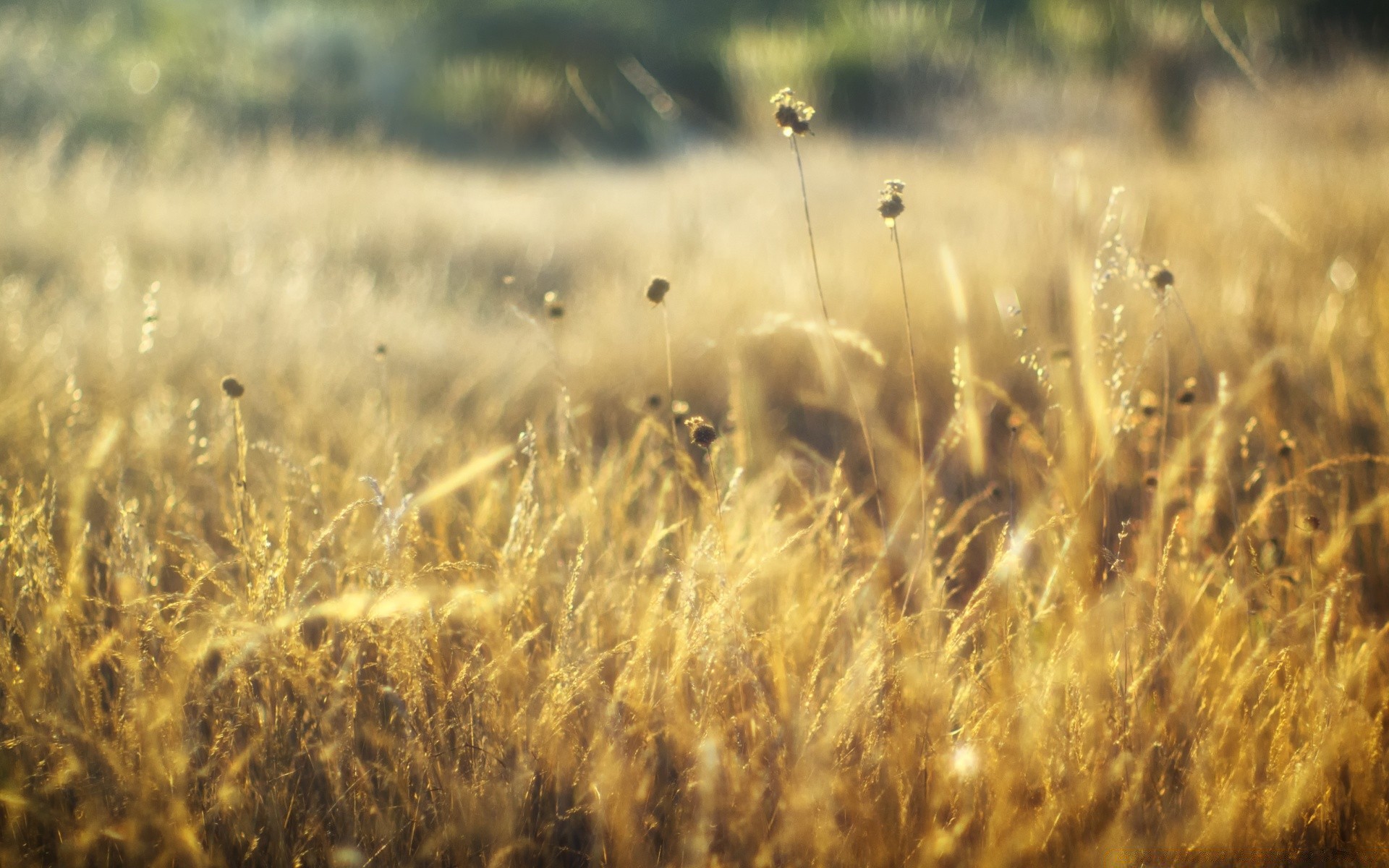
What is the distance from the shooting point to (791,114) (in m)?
1.30

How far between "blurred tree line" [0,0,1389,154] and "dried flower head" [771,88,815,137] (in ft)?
18.9

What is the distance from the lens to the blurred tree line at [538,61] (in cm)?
852

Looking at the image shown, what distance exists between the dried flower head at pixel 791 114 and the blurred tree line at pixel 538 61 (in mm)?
5774

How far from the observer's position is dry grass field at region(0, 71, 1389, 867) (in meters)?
1.14

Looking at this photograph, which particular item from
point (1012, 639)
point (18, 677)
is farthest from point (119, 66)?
point (1012, 639)

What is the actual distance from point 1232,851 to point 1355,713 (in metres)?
0.28

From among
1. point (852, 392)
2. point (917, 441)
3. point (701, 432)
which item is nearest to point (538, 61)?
point (917, 441)

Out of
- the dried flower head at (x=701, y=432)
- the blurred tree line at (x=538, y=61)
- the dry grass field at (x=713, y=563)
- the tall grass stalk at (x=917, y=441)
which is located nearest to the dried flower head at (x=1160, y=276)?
the dry grass field at (x=713, y=563)

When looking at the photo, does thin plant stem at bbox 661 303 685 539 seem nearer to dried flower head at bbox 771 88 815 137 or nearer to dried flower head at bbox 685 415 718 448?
dried flower head at bbox 685 415 718 448

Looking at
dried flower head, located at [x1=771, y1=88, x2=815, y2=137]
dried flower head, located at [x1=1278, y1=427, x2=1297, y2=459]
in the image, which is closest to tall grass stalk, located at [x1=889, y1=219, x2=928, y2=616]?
dried flower head, located at [x1=771, y1=88, x2=815, y2=137]

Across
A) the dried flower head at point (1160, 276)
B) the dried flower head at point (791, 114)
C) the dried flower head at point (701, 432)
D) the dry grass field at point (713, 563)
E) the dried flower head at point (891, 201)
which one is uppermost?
the dried flower head at point (791, 114)

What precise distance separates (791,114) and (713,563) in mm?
677

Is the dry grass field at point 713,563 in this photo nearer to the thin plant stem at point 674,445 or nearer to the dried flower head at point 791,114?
the thin plant stem at point 674,445

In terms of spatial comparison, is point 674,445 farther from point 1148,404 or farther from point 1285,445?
point 1285,445
